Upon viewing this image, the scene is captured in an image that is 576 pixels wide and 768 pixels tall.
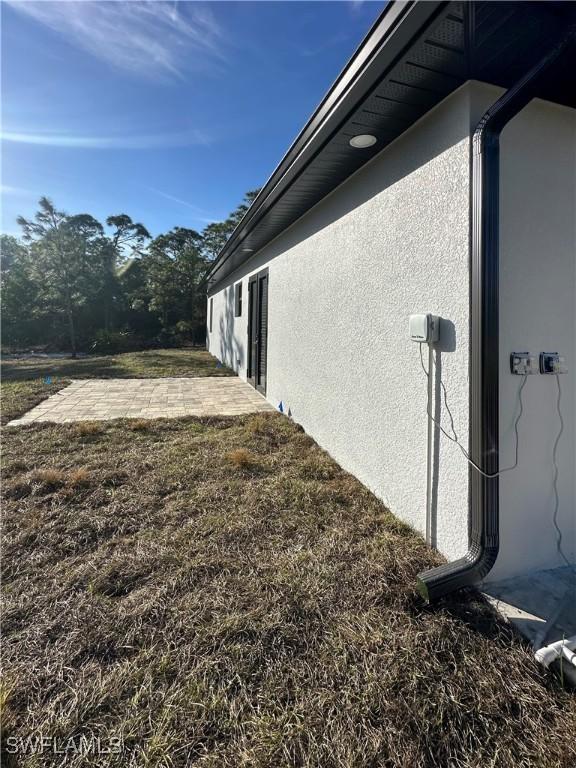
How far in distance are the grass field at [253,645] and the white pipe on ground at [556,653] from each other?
46mm

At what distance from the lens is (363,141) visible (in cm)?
288

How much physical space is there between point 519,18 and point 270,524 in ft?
10.1

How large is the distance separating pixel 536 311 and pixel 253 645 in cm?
228

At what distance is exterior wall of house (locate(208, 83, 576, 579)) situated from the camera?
6.75 feet

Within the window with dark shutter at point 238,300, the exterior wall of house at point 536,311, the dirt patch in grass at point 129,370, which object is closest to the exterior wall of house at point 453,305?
the exterior wall of house at point 536,311

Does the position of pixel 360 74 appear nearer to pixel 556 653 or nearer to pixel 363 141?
pixel 363 141

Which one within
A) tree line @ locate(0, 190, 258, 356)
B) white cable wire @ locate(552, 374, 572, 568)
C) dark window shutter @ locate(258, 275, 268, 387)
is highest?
tree line @ locate(0, 190, 258, 356)

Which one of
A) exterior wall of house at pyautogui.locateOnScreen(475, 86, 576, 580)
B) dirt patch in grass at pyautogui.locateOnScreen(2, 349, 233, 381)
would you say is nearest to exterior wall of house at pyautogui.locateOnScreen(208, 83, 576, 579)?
exterior wall of house at pyautogui.locateOnScreen(475, 86, 576, 580)

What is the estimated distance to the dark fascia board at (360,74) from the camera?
5.57ft

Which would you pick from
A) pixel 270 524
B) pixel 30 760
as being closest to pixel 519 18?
pixel 270 524

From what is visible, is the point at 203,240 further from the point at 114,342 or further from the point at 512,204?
the point at 512,204

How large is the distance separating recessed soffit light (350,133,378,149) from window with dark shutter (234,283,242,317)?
692 centimetres

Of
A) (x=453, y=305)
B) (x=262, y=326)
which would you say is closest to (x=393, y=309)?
(x=453, y=305)

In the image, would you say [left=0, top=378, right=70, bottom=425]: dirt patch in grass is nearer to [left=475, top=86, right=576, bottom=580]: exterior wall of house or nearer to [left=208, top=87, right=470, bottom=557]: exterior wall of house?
[left=208, top=87, right=470, bottom=557]: exterior wall of house
